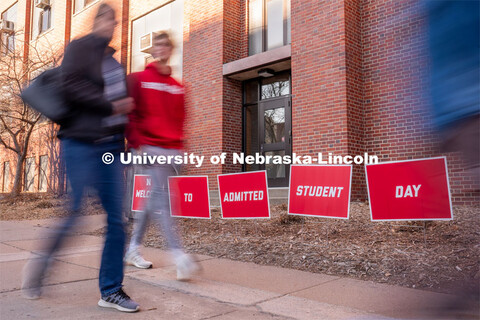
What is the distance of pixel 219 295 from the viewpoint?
326 centimetres

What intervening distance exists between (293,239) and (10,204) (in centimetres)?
1176

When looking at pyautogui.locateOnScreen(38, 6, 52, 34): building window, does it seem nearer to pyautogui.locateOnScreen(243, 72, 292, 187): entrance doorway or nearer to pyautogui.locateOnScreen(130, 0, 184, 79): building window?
pyautogui.locateOnScreen(130, 0, 184, 79): building window

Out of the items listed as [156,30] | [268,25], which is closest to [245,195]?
[268,25]

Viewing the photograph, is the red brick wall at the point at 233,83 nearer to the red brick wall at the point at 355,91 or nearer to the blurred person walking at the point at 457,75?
the red brick wall at the point at 355,91

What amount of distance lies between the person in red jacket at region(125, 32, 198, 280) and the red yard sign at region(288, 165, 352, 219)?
2.14 meters

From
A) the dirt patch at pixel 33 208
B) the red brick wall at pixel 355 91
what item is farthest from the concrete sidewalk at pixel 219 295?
the dirt patch at pixel 33 208

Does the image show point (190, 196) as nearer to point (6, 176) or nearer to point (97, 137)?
point (97, 137)

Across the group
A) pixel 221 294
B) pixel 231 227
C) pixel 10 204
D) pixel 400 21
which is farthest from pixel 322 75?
pixel 10 204

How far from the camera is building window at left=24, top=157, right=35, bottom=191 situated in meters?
20.8

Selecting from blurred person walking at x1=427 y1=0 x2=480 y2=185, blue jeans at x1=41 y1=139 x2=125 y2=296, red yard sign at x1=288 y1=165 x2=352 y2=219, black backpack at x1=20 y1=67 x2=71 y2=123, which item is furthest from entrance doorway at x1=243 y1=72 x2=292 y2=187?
blurred person walking at x1=427 y1=0 x2=480 y2=185

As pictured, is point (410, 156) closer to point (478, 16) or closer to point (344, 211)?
point (344, 211)

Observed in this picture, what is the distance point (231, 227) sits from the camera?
642cm

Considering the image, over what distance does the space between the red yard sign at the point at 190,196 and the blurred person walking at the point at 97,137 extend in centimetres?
338

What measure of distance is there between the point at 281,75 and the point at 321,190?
21.1ft
